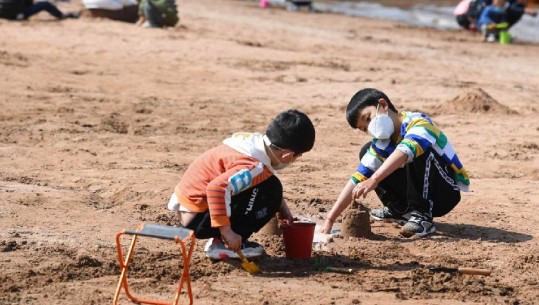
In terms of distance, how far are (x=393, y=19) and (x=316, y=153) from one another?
1397cm

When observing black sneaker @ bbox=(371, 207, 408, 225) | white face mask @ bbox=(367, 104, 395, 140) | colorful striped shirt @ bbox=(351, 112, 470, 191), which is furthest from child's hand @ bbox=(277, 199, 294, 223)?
black sneaker @ bbox=(371, 207, 408, 225)

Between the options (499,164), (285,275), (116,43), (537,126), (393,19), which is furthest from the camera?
(393,19)

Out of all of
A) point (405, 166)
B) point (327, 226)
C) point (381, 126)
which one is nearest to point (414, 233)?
point (405, 166)

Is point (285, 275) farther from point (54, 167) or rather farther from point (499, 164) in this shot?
point (499, 164)

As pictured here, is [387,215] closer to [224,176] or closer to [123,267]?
[224,176]

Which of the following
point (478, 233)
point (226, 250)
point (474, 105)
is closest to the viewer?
point (226, 250)

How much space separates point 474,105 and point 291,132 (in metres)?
5.59

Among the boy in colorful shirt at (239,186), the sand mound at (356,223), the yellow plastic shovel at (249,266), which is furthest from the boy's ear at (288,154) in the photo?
the sand mound at (356,223)

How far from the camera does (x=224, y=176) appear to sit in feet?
16.2

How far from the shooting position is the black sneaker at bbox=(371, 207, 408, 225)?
6.30 m

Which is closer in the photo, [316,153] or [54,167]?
[54,167]

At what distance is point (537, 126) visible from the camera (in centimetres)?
959

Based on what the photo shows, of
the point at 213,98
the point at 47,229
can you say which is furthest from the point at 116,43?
the point at 47,229

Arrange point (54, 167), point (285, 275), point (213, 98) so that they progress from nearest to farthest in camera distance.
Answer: point (285, 275) < point (54, 167) < point (213, 98)
